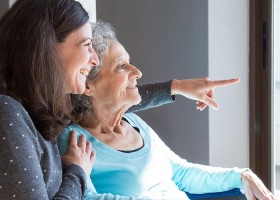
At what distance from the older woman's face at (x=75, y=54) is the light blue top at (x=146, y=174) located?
33cm

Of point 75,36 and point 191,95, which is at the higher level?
point 75,36

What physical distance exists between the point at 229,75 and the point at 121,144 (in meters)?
0.98

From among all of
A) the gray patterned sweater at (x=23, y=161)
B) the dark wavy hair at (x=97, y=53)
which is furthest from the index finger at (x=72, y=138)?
the gray patterned sweater at (x=23, y=161)

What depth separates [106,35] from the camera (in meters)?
1.62

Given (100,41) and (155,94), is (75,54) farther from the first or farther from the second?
(155,94)

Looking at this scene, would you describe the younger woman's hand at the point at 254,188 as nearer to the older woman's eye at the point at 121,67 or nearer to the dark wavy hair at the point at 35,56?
the older woman's eye at the point at 121,67

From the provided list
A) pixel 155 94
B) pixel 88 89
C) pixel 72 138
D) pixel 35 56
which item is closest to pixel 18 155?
pixel 35 56

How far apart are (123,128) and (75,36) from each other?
2.07 ft

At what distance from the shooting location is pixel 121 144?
162cm

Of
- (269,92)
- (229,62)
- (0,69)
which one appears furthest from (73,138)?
(269,92)

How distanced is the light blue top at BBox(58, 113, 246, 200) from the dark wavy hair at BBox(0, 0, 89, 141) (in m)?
0.37

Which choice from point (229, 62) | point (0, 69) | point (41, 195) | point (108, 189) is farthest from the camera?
point (229, 62)

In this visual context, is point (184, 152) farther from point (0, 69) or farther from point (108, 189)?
point (0, 69)

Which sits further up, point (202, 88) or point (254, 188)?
point (202, 88)
